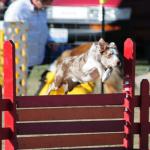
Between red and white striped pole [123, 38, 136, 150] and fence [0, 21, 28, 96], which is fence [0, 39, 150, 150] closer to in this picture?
red and white striped pole [123, 38, 136, 150]

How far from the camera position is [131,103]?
5.24 meters

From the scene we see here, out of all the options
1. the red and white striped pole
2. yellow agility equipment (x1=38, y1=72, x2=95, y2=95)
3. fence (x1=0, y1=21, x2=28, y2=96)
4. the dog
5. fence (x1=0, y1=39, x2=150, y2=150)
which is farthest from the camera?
fence (x1=0, y1=21, x2=28, y2=96)

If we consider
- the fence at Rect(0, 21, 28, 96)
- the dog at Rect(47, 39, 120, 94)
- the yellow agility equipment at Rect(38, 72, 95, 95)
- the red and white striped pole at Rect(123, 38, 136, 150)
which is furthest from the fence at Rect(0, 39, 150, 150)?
the fence at Rect(0, 21, 28, 96)

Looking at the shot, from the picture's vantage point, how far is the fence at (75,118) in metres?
4.93

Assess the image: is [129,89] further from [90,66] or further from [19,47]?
[19,47]

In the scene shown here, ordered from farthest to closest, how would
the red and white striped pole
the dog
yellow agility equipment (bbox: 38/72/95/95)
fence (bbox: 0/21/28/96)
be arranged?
fence (bbox: 0/21/28/96), yellow agility equipment (bbox: 38/72/95/95), the dog, the red and white striped pole

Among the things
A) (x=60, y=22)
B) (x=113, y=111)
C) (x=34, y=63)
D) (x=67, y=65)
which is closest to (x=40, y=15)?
(x=34, y=63)

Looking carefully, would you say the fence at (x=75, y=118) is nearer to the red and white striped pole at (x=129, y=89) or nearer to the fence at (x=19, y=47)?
the red and white striped pole at (x=129, y=89)

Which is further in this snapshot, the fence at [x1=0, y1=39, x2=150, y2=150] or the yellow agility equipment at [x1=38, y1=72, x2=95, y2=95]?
the yellow agility equipment at [x1=38, y1=72, x2=95, y2=95]

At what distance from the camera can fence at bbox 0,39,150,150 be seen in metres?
4.93

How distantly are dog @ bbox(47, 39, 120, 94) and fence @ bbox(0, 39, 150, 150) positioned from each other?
27 cm

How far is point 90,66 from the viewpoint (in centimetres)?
584

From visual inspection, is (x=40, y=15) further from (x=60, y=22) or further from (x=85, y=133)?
(x=60, y=22)

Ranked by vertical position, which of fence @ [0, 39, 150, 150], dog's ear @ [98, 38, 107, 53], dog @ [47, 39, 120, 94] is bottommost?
fence @ [0, 39, 150, 150]
